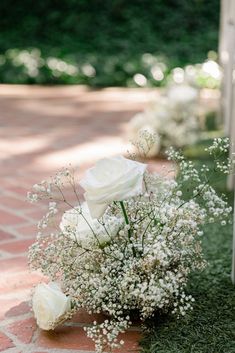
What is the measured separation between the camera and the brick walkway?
249 centimetres

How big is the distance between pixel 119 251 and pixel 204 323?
384 mm

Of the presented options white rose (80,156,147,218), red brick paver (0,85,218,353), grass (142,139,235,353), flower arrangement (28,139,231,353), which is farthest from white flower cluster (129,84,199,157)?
white rose (80,156,147,218)

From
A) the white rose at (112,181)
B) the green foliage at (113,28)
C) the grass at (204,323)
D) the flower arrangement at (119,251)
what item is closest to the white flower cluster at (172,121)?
the grass at (204,323)

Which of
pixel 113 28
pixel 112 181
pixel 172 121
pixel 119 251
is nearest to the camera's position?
pixel 112 181

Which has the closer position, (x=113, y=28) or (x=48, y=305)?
(x=48, y=305)

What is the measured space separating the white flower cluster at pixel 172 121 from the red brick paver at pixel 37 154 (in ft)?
0.82

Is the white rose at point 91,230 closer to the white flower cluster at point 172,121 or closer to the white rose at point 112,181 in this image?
the white rose at point 112,181

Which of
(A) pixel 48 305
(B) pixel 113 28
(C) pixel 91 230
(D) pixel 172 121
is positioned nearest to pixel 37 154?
(D) pixel 172 121

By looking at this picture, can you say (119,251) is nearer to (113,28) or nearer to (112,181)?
(112,181)

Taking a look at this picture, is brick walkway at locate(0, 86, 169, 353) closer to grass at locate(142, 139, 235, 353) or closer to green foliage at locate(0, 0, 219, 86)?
grass at locate(142, 139, 235, 353)

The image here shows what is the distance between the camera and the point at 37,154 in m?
A: 5.41

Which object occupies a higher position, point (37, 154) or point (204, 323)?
point (204, 323)

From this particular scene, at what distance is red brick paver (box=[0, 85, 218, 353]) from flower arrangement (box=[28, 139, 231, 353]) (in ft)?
0.28

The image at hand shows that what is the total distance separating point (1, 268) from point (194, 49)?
8.23 meters
